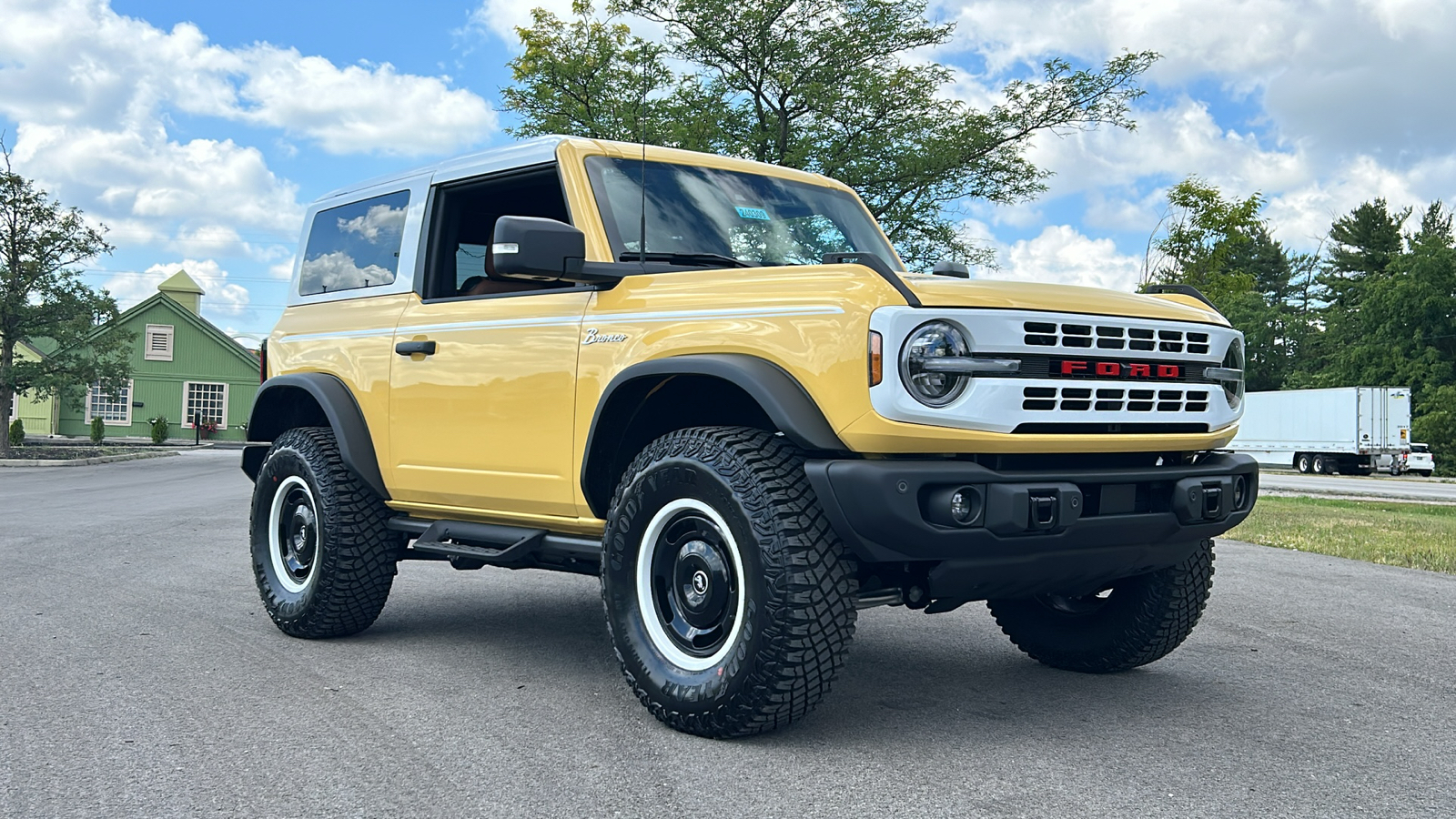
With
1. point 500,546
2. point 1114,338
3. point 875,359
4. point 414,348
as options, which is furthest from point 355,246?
point 1114,338

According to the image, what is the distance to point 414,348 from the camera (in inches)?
216

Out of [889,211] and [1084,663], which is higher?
[889,211]

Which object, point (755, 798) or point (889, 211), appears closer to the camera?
point (755, 798)

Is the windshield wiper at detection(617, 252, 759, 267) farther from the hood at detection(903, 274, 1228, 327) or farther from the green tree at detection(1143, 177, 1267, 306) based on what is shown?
the green tree at detection(1143, 177, 1267, 306)

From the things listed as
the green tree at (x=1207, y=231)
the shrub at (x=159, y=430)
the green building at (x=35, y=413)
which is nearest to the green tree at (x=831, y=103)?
the green tree at (x=1207, y=231)

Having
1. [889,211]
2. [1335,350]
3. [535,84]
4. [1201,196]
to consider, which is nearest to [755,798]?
[889,211]

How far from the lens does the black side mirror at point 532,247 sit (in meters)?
4.36

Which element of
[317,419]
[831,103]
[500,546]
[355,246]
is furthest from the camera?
[831,103]

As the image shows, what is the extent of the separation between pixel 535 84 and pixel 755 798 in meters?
20.4

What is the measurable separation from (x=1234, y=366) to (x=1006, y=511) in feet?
4.86

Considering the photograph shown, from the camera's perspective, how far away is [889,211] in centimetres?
2141

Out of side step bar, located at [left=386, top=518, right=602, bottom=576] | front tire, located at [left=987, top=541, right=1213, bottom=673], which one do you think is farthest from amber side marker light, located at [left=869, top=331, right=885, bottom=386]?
front tire, located at [left=987, top=541, right=1213, bottom=673]

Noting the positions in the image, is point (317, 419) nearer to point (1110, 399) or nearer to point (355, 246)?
point (355, 246)

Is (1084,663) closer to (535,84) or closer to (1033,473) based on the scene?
(1033,473)
